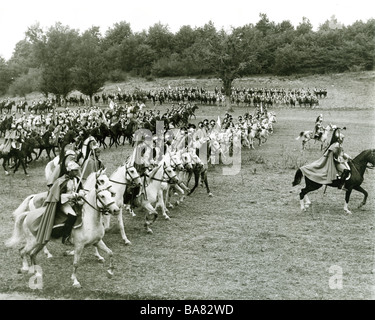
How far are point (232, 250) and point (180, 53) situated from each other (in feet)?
A: 195

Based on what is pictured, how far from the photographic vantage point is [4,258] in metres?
9.39

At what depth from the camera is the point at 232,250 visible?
980 centimetres

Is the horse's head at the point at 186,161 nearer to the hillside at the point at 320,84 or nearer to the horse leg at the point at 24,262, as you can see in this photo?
the horse leg at the point at 24,262

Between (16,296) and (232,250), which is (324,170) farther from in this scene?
(16,296)

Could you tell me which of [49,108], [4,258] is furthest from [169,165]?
[49,108]

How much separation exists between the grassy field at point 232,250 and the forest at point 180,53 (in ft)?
99.3

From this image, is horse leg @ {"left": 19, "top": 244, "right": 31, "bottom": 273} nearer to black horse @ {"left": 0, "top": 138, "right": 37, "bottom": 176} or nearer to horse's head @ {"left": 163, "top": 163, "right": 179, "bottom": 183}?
horse's head @ {"left": 163, "top": 163, "right": 179, "bottom": 183}

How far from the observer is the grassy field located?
7.85 metres

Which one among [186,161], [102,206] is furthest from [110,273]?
[186,161]

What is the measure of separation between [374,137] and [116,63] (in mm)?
41469

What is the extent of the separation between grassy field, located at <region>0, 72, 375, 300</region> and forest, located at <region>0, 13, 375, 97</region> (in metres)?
30.3

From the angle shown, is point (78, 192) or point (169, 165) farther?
point (169, 165)
